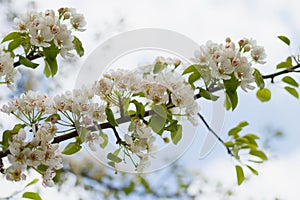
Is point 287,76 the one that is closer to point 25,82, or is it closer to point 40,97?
point 40,97

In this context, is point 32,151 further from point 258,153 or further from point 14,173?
point 258,153

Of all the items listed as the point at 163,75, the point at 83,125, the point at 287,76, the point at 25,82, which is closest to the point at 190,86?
the point at 163,75

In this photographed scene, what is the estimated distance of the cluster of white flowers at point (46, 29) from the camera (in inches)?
24.2

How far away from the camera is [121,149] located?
614mm

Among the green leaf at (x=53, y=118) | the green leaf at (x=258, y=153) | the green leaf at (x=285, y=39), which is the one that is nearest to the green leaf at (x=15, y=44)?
the green leaf at (x=53, y=118)

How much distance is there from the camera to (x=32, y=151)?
0.55 metres

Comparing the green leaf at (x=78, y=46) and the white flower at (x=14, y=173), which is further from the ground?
the green leaf at (x=78, y=46)

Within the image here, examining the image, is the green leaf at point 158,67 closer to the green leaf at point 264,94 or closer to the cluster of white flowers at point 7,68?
the cluster of white flowers at point 7,68

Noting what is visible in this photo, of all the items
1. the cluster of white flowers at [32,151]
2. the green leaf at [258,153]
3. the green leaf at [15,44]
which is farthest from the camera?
the green leaf at [258,153]

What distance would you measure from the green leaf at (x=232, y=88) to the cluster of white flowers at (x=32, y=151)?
0.24 m

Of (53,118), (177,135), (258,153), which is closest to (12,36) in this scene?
(53,118)

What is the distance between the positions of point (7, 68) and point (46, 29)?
8cm

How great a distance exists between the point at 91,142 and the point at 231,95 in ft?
0.66

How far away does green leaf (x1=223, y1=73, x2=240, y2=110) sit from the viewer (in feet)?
1.99
